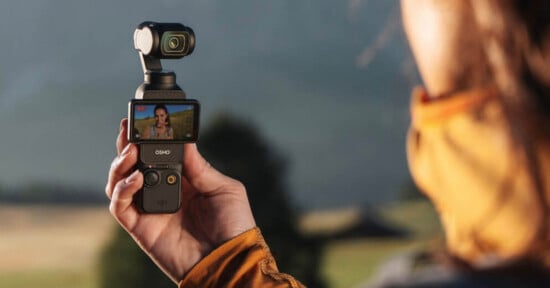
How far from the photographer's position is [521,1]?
779 millimetres

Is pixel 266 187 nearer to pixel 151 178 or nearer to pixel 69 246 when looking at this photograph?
pixel 69 246

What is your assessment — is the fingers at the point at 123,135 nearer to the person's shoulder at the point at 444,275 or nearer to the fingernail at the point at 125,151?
the fingernail at the point at 125,151

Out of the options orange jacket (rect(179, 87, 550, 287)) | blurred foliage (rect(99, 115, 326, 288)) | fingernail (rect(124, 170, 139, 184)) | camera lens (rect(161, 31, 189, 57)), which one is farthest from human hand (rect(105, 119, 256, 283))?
blurred foliage (rect(99, 115, 326, 288))

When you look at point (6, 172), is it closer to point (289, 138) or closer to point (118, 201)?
point (289, 138)

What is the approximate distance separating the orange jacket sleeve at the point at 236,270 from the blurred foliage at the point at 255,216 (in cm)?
415

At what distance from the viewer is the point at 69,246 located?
600cm

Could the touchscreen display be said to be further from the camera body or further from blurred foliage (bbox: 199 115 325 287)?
blurred foliage (bbox: 199 115 325 287)

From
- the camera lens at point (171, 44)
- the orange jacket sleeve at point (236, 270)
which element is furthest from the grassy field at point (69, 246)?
the orange jacket sleeve at point (236, 270)

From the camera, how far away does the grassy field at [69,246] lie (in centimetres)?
590

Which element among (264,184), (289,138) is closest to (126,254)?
(264,184)

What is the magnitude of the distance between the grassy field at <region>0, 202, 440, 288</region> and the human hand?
4.40 m

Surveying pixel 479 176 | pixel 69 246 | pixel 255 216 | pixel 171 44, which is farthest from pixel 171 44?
pixel 69 246

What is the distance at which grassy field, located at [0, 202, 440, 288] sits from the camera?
5.90m

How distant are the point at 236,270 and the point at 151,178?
0.16 m
